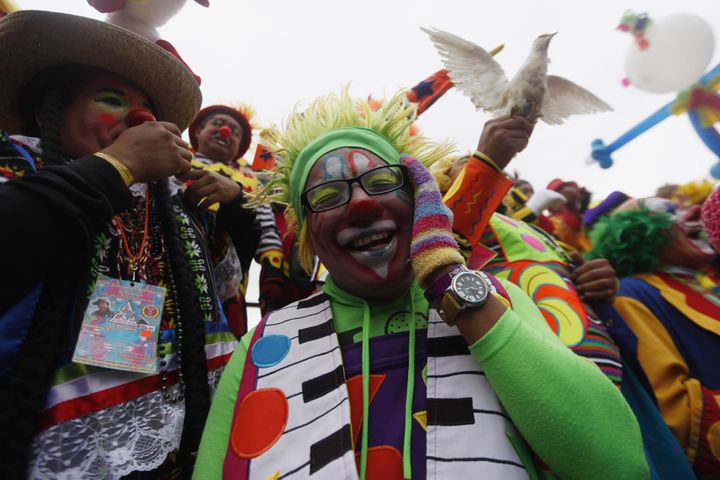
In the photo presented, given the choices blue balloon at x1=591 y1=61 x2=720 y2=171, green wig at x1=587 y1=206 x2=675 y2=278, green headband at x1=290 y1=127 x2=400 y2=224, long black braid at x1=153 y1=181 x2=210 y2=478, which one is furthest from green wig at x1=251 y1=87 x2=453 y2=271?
blue balloon at x1=591 y1=61 x2=720 y2=171

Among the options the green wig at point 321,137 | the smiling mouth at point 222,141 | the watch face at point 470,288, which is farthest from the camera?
the smiling mouth at point 222,141

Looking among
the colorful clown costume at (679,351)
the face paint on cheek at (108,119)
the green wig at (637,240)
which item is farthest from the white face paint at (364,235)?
the green wig at (637,240)

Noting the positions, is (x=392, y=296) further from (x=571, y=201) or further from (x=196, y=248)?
(x=571, y=201)

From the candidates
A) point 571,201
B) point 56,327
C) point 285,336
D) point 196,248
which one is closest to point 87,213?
point 56,327

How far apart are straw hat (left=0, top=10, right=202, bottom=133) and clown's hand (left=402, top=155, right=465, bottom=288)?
3.68 ft

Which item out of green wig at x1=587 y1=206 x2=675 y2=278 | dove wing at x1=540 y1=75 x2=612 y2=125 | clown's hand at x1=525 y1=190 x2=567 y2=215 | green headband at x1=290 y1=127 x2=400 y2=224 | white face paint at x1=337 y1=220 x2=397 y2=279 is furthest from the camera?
clown's hand at x1=525 y1=190 x2=567 y2=215

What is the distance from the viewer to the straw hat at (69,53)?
144cm

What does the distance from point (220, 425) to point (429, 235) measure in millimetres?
759

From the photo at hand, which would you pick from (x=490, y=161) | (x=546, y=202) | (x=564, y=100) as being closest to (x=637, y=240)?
(x=564, y=100)

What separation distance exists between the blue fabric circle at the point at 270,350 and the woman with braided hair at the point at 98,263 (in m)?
0.23

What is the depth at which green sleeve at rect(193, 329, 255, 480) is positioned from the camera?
3.56 feet

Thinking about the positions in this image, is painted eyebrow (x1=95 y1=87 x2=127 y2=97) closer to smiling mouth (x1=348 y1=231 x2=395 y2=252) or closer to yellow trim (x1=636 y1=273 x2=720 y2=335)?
smiling mouth (x1=348 y1=231 x2=395 y2=252)

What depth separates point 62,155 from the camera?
1.39 meters

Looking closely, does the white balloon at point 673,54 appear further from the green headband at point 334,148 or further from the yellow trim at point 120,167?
the yellow trim at point 120,167
